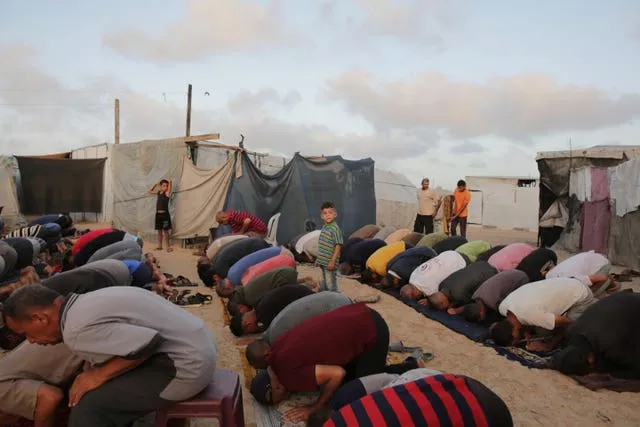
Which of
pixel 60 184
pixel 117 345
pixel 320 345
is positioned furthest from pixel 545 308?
Answer: pixel 60 184

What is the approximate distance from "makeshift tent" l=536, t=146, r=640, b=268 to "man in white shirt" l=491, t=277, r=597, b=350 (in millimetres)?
5068

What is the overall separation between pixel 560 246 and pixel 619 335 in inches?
340

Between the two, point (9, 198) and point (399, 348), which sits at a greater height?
point (9, 198)

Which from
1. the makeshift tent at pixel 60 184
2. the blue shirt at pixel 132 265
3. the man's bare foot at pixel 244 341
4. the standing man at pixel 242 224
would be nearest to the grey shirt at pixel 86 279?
the blue shirt at pixel 132 265

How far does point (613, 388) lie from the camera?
3209 mm

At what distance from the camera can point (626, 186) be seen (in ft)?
27.1

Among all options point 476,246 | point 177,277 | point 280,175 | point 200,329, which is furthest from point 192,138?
point 200,329

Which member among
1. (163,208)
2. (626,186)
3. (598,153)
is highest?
(598,153)

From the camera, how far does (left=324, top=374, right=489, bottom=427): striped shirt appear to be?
1539 millimetres

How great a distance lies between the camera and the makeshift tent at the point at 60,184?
12.7m

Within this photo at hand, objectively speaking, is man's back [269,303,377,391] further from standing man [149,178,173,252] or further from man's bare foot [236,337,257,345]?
standing man [149,178,173,252]

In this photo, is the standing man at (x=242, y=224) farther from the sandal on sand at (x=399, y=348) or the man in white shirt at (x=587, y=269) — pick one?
the man in white shirt at (x=587, y=269)

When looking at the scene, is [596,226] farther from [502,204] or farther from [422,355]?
[502,204]

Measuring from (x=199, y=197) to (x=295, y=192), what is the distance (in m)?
2.15
